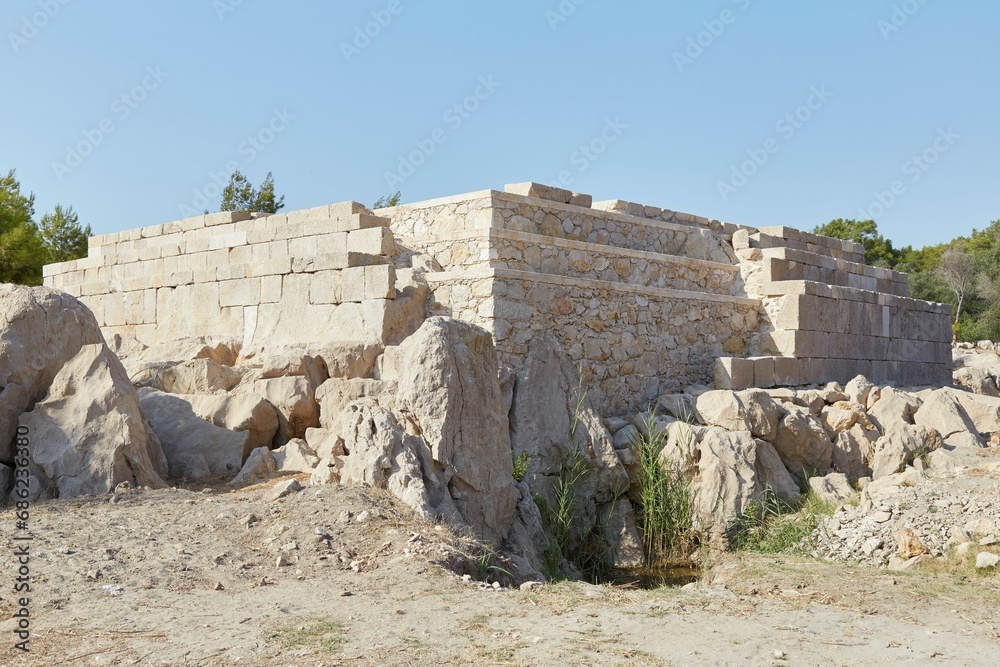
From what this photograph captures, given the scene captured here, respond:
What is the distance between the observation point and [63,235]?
86.9 feet

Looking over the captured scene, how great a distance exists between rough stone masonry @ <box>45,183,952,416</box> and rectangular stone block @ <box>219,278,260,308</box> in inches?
1.0

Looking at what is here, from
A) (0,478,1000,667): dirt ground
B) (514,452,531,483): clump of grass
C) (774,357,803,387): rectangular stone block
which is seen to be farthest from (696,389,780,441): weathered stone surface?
(0,478,1000,667): dirt ground

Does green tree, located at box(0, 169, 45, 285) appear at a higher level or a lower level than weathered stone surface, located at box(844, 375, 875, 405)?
higher

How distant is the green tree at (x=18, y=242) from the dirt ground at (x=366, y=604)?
1909 cm

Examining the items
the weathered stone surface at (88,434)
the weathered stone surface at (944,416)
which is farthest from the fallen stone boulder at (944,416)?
the weathered stone surface at (88,434)

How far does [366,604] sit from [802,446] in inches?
253

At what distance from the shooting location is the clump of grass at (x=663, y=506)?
9055 mm

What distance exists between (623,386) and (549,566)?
11.4 feet

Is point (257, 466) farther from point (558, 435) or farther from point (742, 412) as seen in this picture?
point (742, 412)

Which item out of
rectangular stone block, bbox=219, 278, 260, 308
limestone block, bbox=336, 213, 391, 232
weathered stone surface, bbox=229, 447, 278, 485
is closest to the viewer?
weathered stone surface, bbox=229, 447, 278, 485

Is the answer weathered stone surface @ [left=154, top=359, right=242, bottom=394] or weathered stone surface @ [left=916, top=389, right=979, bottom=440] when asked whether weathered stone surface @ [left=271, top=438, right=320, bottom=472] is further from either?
weathered stone surface @ [left=916, top=389, right=979, bottom=440]

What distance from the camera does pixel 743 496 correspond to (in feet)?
30.1

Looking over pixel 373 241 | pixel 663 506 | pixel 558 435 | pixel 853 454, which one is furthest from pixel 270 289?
pixel 853 454

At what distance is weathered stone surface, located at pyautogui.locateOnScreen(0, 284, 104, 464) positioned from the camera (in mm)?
7812
